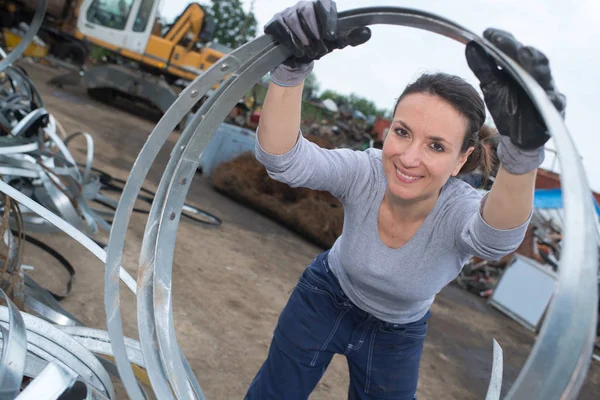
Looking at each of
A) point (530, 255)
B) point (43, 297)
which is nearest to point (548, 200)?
point (530, 255)

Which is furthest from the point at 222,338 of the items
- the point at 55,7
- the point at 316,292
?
the point at 55,7

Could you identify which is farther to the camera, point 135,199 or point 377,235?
point 377,235

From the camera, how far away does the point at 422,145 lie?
4.50 ft

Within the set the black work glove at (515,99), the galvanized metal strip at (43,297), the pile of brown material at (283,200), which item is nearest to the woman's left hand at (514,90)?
the black work glove at (515,99)

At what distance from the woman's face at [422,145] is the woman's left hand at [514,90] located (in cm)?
20

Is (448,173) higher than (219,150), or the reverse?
(448,173)

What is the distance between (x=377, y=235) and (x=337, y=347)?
0.35 meters

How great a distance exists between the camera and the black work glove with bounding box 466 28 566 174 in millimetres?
1028

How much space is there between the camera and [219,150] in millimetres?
6453

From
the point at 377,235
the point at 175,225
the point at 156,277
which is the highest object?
the point at 377,235

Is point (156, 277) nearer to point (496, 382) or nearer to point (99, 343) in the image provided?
point (99, 343)

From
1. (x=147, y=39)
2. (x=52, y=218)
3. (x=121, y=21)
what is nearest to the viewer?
(x=52, y=218)

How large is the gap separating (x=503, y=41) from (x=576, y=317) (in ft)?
1.82

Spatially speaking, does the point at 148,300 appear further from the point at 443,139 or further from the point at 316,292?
the point at 443,139
